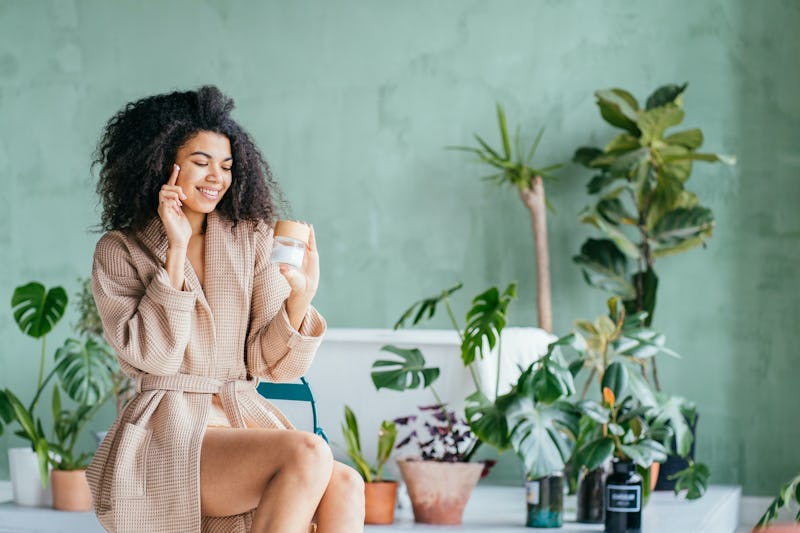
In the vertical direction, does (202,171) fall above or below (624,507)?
above

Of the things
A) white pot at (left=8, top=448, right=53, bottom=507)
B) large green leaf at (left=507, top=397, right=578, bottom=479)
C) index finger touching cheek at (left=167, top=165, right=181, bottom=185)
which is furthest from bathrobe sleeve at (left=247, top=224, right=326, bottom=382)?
white pot at (left=8, top=448, right=53, bottom=507)

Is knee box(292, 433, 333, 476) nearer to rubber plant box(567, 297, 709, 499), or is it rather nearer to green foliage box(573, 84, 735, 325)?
rubber plant box(567, 297, 709, 499)

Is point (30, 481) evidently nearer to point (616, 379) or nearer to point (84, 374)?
point (84, 374)

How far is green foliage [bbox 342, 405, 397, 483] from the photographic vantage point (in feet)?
10.6

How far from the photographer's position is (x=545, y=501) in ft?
10.2

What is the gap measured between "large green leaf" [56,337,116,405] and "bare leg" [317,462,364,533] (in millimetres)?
1842

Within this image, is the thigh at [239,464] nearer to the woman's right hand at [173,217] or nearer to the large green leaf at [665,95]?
the woman's right hand at [173,217]

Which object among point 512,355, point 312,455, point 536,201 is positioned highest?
point 536,201

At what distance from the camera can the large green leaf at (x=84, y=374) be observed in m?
3.56

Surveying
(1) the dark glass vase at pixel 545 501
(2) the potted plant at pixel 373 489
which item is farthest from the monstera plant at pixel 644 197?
(2) the potted plant at pixel 373 489

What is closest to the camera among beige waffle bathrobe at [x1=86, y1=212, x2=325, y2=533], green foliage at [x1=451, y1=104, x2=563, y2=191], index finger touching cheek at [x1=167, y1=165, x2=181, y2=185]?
beige waffle bathrobe at [x1=86, y1=212, x2=325, y2=533]

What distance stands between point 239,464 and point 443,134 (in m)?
2.84

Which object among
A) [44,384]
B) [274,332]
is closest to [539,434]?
[274,332]

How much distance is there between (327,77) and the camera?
185 inches
